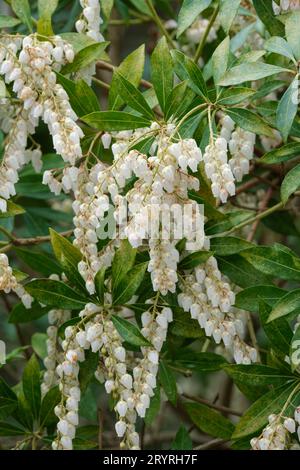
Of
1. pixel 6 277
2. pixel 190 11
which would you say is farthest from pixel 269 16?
pixel 6 277

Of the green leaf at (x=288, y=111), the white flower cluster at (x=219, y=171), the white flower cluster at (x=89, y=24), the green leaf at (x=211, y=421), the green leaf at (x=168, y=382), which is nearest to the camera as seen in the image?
the white flower cluster at (x=219, y=171)

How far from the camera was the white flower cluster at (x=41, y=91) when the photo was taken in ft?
7.04

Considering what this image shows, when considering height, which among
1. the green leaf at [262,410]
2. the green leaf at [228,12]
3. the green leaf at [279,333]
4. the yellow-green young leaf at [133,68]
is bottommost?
the green leaf at [262,410]

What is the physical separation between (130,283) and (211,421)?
0.62 meters

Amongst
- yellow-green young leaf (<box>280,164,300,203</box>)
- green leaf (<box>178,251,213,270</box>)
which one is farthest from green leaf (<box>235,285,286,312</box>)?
yellow-green young leaf (<box>280,164,300,203</box>)

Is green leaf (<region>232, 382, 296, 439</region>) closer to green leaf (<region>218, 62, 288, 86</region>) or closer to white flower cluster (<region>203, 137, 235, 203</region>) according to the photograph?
white flower cluster (<region>203, 137, 235, 203</region>)

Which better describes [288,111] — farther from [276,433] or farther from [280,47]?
[276,433]

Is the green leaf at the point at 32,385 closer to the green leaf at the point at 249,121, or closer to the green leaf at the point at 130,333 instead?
the green leaf at the point at 130,333

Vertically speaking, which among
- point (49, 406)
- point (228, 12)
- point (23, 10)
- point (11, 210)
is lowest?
point (49, 406)

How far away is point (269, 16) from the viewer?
2.42 m

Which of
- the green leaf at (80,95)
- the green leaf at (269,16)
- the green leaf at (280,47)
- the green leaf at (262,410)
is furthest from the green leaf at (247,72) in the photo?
the green leaf at (262,410)

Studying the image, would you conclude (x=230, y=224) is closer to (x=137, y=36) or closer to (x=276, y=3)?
(x=276, y=3)

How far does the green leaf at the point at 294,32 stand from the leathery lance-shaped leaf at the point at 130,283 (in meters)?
0.63

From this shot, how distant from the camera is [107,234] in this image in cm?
228
